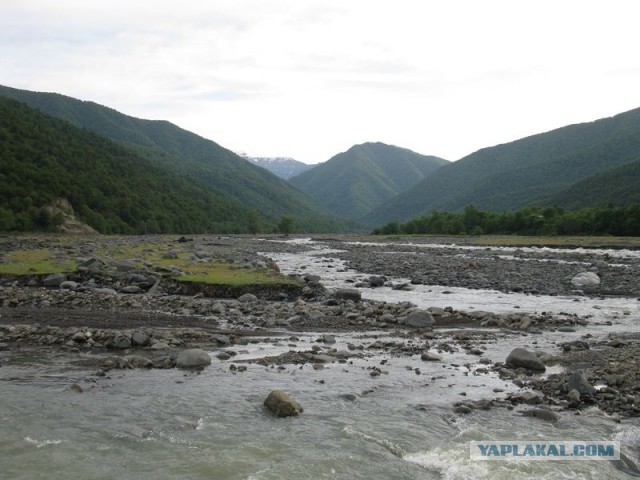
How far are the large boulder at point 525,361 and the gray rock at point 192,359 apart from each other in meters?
8.61

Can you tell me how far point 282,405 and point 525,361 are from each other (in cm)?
728

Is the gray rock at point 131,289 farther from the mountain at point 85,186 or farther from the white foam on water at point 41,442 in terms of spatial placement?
the mountain at point 85,186

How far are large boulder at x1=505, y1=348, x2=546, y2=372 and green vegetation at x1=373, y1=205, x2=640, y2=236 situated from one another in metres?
87.7

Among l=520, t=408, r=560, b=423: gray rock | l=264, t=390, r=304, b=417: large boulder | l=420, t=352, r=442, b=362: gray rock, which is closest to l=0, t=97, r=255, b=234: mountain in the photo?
l=420, t=352, r=442, b=362: gray rock

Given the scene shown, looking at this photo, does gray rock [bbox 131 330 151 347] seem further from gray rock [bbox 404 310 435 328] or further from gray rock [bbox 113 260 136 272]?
gray rock [bbox 113 260 136 272]

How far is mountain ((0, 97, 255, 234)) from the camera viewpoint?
9469 centimetres

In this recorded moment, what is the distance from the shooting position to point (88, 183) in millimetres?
122875

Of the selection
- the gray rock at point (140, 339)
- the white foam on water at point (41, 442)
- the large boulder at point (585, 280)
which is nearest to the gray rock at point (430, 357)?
the gray rock at point (140, 339)

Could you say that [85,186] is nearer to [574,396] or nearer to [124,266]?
[124,266]

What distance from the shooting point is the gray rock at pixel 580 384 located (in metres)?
11.5

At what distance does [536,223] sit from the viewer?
4348 inches

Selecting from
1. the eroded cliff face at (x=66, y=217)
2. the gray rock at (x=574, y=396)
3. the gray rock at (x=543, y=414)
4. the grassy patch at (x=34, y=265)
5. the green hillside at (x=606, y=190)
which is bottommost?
the gray rock at (x=543, y=414)

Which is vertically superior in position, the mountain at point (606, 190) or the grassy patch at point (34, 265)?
the mountain at point (606, 190)

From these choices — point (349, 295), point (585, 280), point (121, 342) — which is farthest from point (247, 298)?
point (585, 280)
